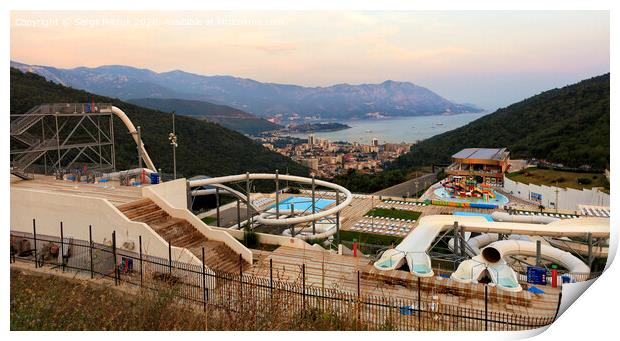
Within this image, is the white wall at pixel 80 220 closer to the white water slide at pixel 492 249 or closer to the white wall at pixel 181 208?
the white wall at pixel 181 208

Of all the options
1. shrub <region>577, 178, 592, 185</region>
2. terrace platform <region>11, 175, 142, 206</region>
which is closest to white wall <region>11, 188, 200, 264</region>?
terrace platform <region>11, 175, 142, 206</region>

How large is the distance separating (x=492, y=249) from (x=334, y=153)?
2498 inches

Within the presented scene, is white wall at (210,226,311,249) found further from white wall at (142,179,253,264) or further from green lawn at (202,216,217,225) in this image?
green lawn at (202,216,217,225)

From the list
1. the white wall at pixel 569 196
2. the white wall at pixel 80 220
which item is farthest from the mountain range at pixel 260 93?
the white wall at pixel 569 196

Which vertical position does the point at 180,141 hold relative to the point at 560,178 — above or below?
above

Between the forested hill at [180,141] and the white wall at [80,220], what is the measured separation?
47.1 feet

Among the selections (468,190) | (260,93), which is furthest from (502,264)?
(260,93)

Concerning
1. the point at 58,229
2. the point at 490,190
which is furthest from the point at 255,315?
the point at 490,190

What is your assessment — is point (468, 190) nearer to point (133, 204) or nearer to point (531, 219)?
point (531, 219)

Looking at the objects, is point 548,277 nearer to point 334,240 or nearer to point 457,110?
point 334,240

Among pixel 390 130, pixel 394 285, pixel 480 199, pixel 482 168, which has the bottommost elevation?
pixel 394 285

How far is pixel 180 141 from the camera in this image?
45.9 m

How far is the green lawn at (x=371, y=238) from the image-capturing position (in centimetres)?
2339

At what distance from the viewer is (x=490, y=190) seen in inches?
1485
